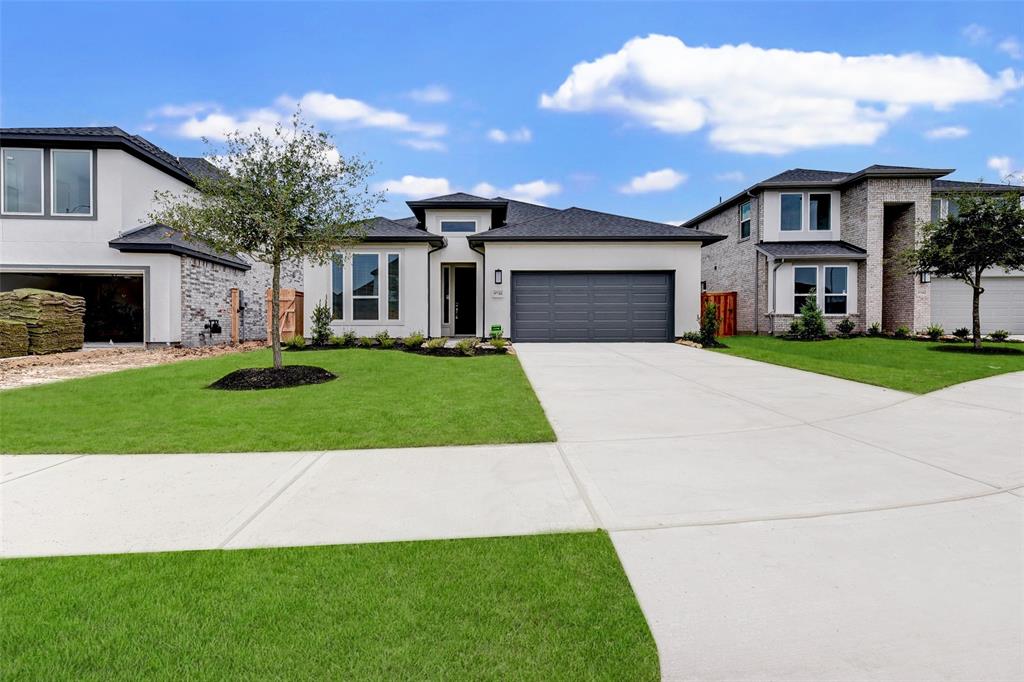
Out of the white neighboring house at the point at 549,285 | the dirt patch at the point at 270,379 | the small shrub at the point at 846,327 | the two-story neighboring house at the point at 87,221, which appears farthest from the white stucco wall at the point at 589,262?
the two-story neighboring house at the point at 87,221

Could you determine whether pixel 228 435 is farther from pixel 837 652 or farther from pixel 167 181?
pixel 167 181

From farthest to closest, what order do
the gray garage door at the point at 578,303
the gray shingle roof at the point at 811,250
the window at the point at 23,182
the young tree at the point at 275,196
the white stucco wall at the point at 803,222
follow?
the white stucco wall at the point at 803,222, the gray shingle roof at the point at 811,250, the gray garage door at the point at 578,303, the window at the point at 23,182, the young tree at the point at 275,196

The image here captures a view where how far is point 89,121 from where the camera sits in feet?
51.8

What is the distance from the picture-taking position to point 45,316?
12766 mm

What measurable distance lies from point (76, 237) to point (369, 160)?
35.3ft

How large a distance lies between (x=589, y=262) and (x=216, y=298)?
1236 centimetres

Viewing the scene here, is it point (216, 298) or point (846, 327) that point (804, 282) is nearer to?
point (846, 327)

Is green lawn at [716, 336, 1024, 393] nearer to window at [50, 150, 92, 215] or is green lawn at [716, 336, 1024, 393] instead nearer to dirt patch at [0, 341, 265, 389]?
dirt patch at [0, 341, 265, 389]

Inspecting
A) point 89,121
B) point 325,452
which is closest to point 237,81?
point 89,121

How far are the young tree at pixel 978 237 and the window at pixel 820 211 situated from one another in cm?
629

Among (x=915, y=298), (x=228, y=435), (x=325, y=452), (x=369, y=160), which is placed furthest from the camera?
(x=915, y=298)

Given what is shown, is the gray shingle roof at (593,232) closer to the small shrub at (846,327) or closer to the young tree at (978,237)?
the young tree at (978,237)

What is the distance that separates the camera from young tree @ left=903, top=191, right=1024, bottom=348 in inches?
519

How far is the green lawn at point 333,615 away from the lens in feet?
6.16
